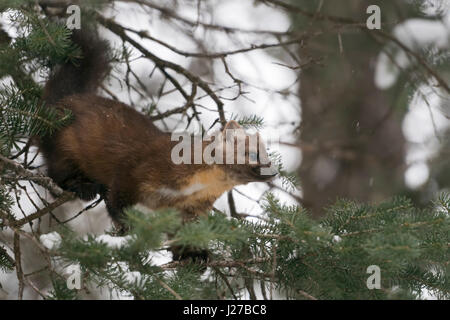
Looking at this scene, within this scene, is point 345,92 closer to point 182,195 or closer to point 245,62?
point 245,62

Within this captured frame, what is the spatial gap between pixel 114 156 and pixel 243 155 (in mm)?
941

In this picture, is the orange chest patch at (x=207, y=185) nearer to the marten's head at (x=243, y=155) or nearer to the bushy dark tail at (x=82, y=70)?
the marten's head at (x=243, y=155)

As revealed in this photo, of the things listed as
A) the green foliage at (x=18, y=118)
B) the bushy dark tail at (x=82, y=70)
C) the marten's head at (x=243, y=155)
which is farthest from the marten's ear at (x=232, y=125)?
the bushy dark tail at (x=82, y=70)

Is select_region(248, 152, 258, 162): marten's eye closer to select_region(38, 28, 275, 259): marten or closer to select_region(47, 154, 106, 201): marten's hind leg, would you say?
select_region(38, 28, 275, 259): marten

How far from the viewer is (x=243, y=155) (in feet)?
10.2

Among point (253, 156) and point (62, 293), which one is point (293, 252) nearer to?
point (253, 156)

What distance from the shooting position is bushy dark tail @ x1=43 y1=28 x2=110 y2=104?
3785 millimetres

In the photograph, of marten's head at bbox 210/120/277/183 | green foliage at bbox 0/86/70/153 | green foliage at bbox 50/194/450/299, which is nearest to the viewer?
green foliage at bbox 50/194/450/299

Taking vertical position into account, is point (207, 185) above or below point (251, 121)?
below

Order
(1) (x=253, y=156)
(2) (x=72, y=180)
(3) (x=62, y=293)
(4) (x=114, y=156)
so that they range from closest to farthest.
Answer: (3) (x=62, y=293), (1) (x=253, y=156), (4) (x=114, y=156), (2) (x=72, y=180)

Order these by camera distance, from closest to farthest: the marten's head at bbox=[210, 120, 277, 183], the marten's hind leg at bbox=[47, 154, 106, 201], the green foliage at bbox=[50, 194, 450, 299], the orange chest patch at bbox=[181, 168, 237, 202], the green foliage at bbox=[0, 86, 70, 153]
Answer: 1. the green foliage at bbox=[50, 194, 450, 299]
2. the green foliage at bbox=[0, 86, 70, 153]
3. the marten's head at bbox=[210, 120, 277, 183]
4. the orange chest patch at bbox=[181, 168, 237, 202]
5. the marten's hind leg at bbox=[47, 154, 106, 201]

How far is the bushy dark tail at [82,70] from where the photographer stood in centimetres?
378

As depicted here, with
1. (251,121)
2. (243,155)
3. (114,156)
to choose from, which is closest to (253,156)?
(243,155)

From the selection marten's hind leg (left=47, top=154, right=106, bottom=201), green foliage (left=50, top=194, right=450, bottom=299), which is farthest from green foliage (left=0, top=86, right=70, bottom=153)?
green foliage (left=50, top=194, right=450, bottom=299)
